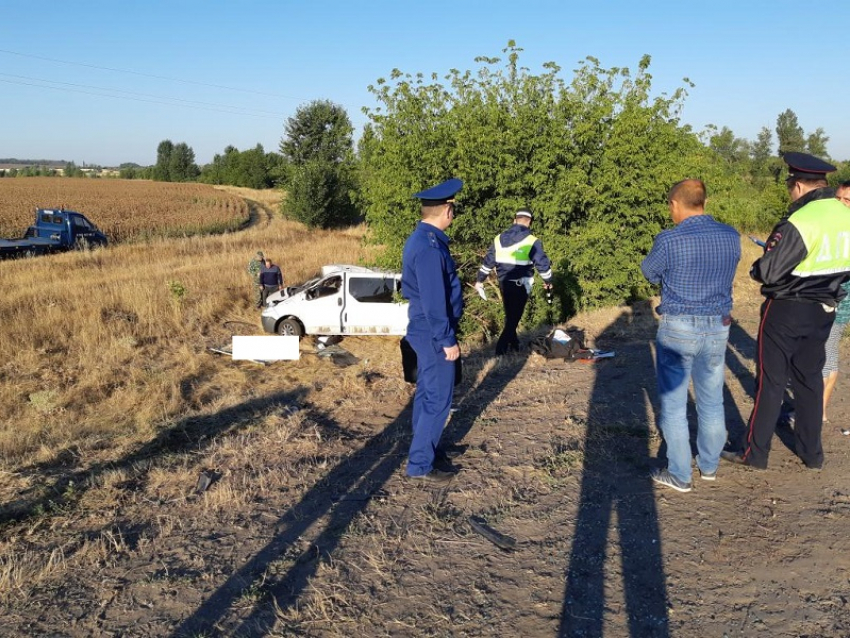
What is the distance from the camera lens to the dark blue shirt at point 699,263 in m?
3.37

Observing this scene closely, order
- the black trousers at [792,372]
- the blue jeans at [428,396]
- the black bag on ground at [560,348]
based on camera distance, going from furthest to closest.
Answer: the black bag on ground at [560,348]
the blue jeans at [428,396]
the black trousers at [792,372]

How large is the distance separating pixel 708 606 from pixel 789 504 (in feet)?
3.82

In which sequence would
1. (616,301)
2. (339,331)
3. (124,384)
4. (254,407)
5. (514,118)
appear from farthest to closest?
1. (339,331)
2. (616,301)
3. (514,118)
4. (124,384)
5. (254,407)

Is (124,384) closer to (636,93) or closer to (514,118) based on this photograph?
(514,118)

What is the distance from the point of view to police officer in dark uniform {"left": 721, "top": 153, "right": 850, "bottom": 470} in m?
3.45

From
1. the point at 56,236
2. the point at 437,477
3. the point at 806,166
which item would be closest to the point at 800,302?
the point at 806,166

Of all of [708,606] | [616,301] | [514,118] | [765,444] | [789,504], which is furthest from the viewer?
[616,301]

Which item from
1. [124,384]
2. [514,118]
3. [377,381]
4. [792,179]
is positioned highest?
[514,118]

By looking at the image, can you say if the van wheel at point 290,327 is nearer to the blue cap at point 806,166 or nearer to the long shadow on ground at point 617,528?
the long shadow on ground at point 617,528

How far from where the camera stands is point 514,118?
968 cm

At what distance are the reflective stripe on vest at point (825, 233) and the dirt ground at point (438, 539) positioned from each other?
1.31 metres

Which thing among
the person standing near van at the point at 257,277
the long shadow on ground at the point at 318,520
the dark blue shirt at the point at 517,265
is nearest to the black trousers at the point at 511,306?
the dark blue shirt at the point at 517,265

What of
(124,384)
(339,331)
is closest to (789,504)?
(124,384)

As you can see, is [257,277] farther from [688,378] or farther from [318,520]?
[688,378]
